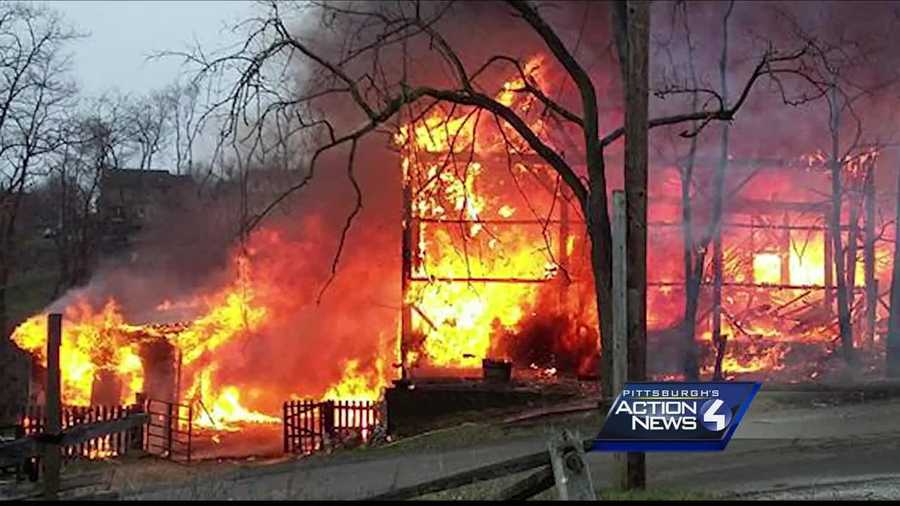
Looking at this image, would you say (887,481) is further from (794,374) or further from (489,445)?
(794,374)

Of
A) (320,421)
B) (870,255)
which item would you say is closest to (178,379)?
(320,421)

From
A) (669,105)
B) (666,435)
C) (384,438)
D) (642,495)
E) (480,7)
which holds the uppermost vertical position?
(480,7)

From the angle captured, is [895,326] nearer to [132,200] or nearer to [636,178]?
[636,178]

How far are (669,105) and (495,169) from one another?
13.5 feet

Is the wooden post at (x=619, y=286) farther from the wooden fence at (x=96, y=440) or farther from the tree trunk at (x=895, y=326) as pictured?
the tree trunk at (x=895, y=326)

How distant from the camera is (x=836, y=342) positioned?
21750 millimetres

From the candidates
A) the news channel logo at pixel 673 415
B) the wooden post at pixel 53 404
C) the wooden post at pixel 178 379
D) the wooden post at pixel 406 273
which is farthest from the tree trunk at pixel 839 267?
the wooden post at pixel 53 404

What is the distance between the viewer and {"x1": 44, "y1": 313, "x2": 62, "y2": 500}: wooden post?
733 cm

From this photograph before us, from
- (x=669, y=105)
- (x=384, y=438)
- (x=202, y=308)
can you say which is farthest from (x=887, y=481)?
(x=202, y=308)

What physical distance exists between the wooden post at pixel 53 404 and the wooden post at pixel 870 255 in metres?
18.9

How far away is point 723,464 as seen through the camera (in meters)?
10.5

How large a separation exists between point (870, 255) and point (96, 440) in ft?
56.6

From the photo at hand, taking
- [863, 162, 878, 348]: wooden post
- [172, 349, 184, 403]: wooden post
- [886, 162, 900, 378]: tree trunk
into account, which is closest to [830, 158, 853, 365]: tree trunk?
[863, 162, 878, 348]: wooden post

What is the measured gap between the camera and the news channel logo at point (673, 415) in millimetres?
6312
